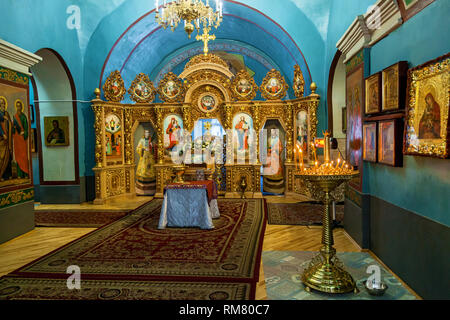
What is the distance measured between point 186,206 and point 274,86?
16.2 ft

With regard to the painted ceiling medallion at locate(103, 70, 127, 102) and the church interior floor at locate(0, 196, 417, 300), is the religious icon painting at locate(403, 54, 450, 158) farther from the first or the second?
the painted ceiling medallion at locate(103, 70, 127, 102)

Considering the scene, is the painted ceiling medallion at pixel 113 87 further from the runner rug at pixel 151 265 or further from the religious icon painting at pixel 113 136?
the runner rug at pixel 151 265

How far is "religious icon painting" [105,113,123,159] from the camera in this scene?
9.03m

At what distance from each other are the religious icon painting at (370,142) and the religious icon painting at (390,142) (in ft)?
0.42

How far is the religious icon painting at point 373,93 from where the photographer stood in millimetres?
3930

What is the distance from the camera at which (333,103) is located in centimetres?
818

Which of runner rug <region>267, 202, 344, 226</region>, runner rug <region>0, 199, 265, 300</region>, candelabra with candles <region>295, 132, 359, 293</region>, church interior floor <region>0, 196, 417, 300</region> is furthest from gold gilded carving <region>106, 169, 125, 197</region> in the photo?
candelabra with candles <region>295, 132, 359, 293</region>

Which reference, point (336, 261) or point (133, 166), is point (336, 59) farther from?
point (133, 166)

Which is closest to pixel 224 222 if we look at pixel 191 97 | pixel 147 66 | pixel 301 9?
pixel 191 97

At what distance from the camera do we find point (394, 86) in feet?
11.5

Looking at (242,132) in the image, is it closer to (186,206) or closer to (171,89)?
(171,89)

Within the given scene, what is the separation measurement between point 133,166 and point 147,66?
4.41 meters

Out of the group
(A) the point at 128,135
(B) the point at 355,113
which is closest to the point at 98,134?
(A) the point at 128,135
